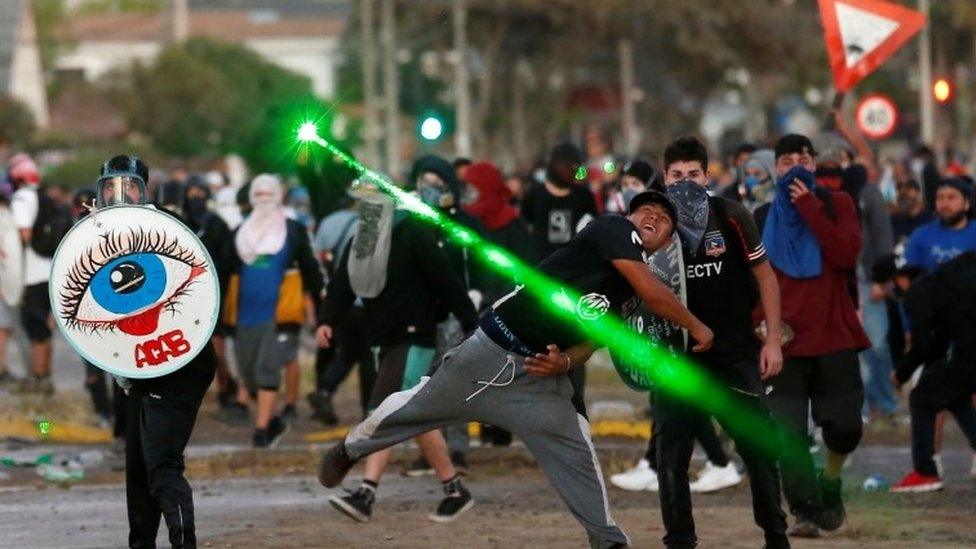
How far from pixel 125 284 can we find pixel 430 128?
402cm

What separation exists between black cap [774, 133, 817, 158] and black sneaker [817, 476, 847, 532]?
1557mm

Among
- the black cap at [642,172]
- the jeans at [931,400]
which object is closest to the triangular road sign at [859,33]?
the black cap at [642,172]

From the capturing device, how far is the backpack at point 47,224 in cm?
1818

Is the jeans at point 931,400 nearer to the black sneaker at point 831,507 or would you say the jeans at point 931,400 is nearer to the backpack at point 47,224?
the black sneaker at point 831,507

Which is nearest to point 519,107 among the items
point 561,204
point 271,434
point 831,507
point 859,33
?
point 271,434

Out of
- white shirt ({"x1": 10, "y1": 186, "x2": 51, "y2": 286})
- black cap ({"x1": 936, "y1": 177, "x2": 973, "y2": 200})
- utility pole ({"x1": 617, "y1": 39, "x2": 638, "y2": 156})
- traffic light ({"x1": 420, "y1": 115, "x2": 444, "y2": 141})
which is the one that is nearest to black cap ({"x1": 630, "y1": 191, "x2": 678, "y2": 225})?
black cap ({"x1": 936, "y1": 177, "x2": 973, "y2": 200})

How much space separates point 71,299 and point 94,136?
73.2 metres

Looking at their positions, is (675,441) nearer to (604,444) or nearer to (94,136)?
(604,444)

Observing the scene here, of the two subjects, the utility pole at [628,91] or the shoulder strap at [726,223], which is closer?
the shoulder strap at [726,223]

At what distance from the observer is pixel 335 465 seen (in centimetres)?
981

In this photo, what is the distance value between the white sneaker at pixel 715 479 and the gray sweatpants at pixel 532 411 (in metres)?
3.59

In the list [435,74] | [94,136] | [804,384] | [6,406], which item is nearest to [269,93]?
[94,136]

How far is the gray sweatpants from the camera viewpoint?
9164 mm

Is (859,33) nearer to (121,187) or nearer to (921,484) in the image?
(921,484)
